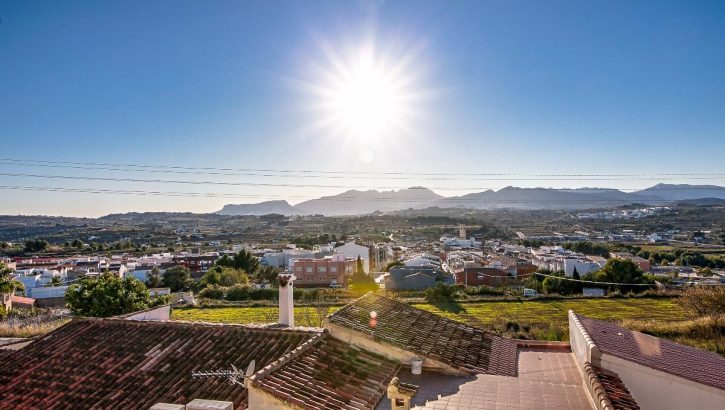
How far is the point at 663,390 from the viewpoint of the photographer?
6797mm

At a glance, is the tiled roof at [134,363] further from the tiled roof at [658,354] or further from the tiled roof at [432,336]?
the tiled roof at [658,354]

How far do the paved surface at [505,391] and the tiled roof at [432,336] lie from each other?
357mm

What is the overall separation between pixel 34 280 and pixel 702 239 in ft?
341

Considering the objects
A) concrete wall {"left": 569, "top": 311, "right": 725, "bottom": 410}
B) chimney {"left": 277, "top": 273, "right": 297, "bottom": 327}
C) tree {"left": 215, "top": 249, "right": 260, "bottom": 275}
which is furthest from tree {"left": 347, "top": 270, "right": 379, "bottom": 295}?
concrete wall {"left": 569, "top": 311, "right": 725, "bottom": 410}

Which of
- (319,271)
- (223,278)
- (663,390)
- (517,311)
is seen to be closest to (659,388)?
(663,390)

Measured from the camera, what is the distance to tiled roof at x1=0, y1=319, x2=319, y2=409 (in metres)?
7.69

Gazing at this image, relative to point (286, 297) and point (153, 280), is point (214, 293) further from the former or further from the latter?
point (286, 297)

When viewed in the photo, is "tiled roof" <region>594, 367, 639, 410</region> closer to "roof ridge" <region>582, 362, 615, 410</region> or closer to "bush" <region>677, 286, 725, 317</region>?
"roof ridge" <region>582, 362, 615, 410</region>

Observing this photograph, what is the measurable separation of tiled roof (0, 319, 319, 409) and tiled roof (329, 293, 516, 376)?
3.71 feet

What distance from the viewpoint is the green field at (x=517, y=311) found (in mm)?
26875

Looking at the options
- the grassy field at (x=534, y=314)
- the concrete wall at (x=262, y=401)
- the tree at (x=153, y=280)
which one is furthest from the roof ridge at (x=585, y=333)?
the tree at (x=153, y=280)

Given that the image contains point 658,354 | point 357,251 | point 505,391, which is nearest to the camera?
point 505,391

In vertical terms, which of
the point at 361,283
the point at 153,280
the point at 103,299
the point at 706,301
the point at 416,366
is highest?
the point at 416,366

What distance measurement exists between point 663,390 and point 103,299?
22801 mm
